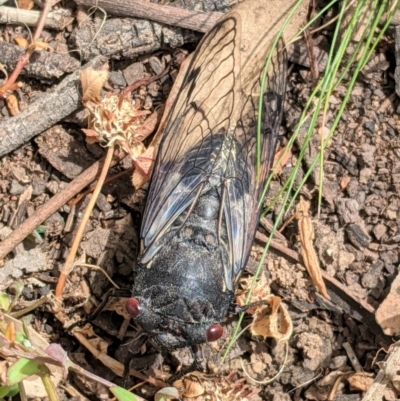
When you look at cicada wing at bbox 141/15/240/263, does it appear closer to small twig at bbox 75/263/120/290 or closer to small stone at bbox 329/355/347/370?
small twig at bbox 75/263/120/290

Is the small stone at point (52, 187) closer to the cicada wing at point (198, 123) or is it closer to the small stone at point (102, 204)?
the small stone at point (102, 204)

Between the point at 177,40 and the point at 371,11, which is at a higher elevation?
the point at 371,11


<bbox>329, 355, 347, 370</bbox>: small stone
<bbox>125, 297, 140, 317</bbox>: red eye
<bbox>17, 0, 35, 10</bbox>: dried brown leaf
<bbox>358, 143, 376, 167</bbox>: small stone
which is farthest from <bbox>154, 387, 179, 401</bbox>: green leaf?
<bbox>17, 0, 35, 10</bbox>: dried brown leaf

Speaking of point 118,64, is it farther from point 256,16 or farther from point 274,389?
point 274,389

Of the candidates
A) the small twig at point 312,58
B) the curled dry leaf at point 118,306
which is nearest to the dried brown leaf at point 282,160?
the small twig at point 312,58

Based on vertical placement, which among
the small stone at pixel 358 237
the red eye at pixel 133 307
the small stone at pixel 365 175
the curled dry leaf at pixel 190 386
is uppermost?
the small stone at pixel 365 175

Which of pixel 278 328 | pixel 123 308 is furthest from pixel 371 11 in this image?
pixel 123 308

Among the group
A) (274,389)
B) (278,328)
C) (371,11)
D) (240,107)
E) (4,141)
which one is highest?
(371,11)

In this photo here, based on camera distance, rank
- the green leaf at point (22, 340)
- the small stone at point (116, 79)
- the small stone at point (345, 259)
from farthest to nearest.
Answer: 1. the small stone at point (116, 79)
2. the small stone at point (345, 259)
3. the green leaf at point (22, 340)
